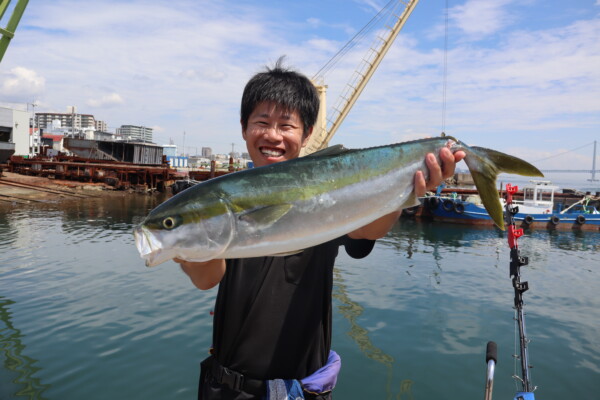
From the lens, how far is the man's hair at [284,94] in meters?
3.36

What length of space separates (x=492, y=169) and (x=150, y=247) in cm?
267

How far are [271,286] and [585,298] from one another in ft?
54.2

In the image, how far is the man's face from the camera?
326cm

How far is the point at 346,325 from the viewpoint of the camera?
11141 mm

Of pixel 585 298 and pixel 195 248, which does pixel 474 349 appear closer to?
pixel 585 298

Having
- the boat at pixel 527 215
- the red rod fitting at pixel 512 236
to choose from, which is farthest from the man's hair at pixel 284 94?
the boat at pixel 527 215

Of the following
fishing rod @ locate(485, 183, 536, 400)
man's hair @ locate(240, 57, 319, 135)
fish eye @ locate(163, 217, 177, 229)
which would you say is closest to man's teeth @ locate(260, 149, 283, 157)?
man's hair @ locate(240, 57, 319, 135)

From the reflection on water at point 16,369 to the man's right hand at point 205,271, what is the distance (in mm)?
6653

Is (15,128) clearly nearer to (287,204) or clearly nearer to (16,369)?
(16,369)

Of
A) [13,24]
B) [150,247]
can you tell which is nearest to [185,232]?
[150,247]

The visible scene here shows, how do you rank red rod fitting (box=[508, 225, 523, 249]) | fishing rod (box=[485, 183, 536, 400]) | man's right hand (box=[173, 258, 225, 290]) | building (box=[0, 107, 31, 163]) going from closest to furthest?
1. man's right hand (box=[173, 258, 225, 290])
2. fishing rod (box=[485, 183, 536, 400])
3. red rod fitting (box=[508, 225, 523, 249])
4. building (box=[0, 107, 31, 163])

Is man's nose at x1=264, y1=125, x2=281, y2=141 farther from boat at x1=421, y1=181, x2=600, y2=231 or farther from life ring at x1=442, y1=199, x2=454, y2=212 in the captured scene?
life ring at x1=442, y1=199, x2=454, y2=212

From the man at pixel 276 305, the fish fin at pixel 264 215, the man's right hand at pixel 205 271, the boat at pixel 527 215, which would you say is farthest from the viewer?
the boat at pixel 527 215

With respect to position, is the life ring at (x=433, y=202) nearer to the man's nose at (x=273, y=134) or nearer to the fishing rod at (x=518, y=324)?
the fishing rod at (x=518, y=324)
